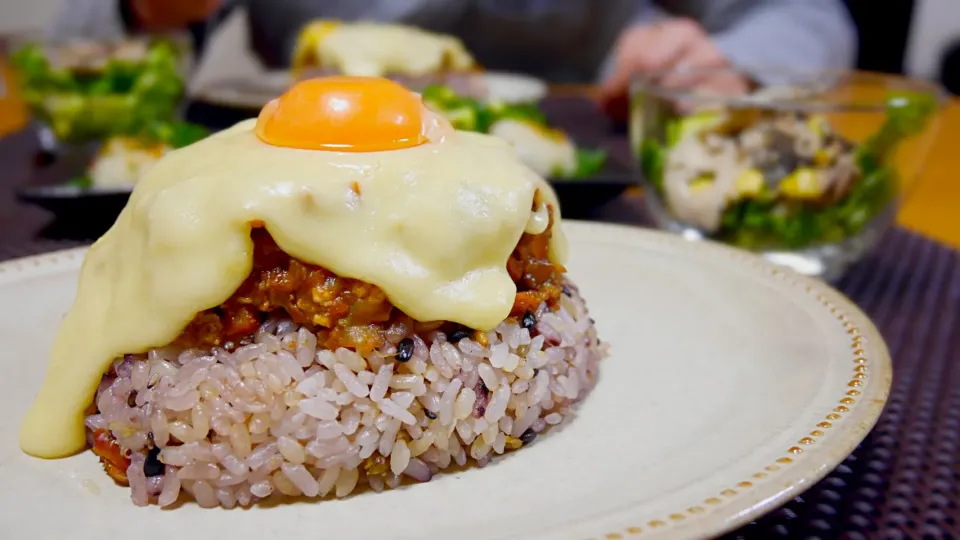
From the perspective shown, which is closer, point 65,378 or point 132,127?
point 65,378

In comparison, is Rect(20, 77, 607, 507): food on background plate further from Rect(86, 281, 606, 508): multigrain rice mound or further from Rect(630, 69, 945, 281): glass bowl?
Rect(630, 69, 945, 281): glass bowl

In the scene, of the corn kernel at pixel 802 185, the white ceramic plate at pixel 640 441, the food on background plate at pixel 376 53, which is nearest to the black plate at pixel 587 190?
the corn kernel at pixel 802 185

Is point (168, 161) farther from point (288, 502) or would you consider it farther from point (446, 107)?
point (446, 107)

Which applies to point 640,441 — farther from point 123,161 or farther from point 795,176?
point 123,161

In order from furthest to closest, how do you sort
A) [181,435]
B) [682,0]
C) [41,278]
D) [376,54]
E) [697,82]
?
[682,0]
[376,54]
[697,82]
[41,278]
[181,435]

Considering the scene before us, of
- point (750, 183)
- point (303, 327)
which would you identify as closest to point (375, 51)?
point (750, 183)

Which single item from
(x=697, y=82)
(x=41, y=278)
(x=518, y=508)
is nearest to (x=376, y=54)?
(x=697, y=82)

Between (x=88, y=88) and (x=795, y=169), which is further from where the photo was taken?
(x=88, y=88)
